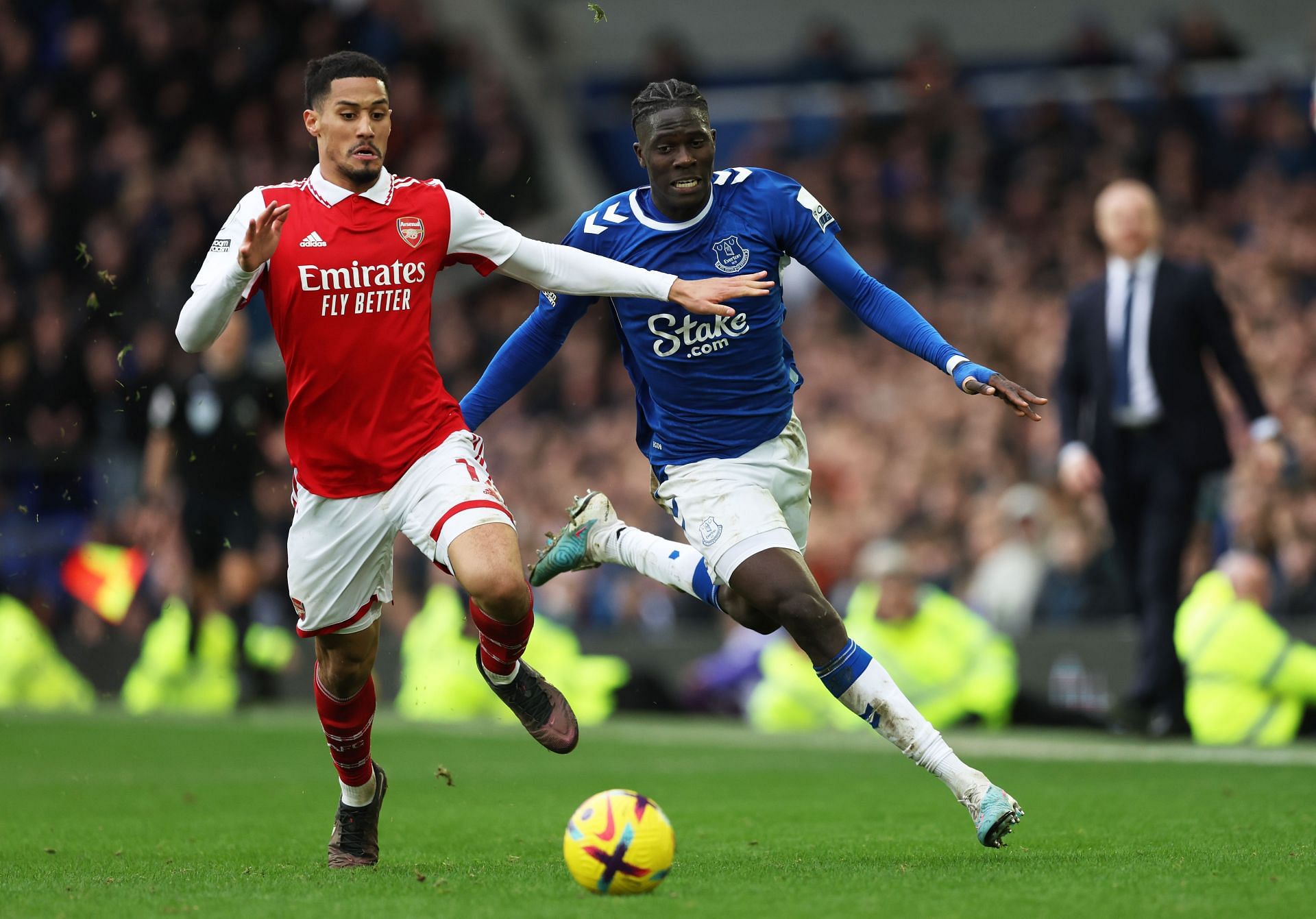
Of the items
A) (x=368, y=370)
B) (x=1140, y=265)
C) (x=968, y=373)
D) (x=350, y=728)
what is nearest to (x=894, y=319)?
(x=968, y=373)

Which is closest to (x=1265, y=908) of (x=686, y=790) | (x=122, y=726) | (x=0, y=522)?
(x=686, y=790)

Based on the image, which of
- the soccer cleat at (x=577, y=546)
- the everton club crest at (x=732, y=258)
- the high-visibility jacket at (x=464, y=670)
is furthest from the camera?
the high-visibility jacket at (x=464, y=670)

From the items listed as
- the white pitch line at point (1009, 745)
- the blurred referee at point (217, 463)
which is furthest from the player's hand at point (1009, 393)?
the blurred referee at point (217, 463)

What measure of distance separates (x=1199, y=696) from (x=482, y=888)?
667 centimetres

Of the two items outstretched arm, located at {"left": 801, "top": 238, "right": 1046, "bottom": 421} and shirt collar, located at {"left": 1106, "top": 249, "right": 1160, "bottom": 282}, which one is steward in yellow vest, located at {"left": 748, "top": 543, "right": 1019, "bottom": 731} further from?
outstretched arm, located at {"left": 801, "top": 238, "right": 1046, "bottom": 421}

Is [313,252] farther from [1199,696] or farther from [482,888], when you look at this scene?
[1199,696]

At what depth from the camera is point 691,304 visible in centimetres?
614

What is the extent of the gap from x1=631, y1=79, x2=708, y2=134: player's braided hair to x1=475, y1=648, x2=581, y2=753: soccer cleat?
2.03 meters

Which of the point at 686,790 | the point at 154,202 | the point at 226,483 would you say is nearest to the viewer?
the point at 686,790

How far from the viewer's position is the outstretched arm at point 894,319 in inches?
233

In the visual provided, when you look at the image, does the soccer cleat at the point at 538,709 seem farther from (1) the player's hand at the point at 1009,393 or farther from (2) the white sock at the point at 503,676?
(1) the player's hand at the point at 1009,393

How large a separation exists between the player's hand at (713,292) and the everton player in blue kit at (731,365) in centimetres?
36

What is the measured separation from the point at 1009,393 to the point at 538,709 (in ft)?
6.93

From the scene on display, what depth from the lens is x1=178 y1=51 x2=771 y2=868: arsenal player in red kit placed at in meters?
6.09
